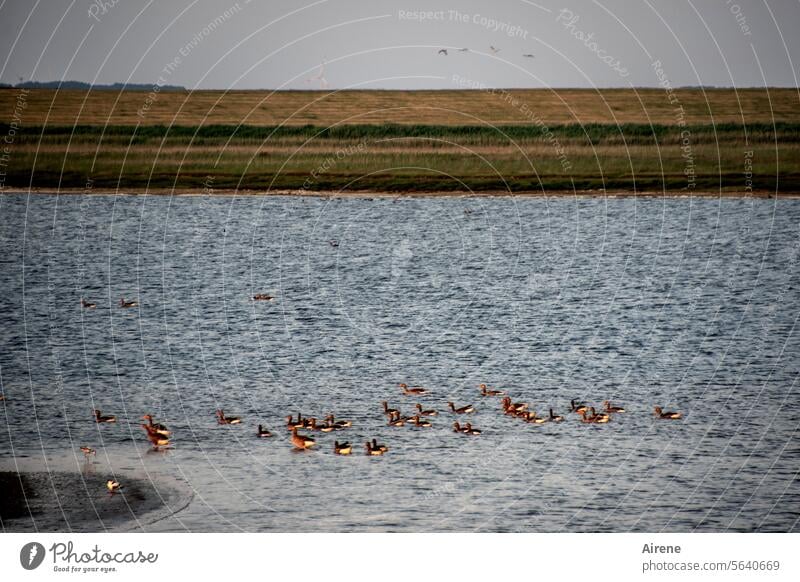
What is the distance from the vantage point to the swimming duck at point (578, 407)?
37.0 meters

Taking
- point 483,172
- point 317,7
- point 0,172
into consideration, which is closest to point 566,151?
point 483,172

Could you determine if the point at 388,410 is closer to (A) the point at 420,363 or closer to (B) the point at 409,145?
(A) the point at 420,363

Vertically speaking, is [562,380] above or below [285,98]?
below

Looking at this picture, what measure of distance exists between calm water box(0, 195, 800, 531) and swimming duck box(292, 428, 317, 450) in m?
0.29

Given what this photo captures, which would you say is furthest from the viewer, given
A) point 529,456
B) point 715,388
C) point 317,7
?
point 317,7

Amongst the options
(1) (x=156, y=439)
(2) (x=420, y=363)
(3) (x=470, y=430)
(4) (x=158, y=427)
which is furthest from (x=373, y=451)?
(2) (x=420, y=363)

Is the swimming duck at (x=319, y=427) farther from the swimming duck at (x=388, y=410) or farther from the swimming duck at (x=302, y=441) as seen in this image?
the swimming duck at (x=388, y=410)

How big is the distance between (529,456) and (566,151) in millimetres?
78666

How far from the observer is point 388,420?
3606 cm

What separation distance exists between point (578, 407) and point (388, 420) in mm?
5932

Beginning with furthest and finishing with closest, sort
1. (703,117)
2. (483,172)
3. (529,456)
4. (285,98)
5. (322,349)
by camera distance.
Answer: (285,98) → (703,117) → (483,172) → (322,349) → (529,456)

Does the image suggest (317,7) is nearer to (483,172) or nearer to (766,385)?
(483,172)

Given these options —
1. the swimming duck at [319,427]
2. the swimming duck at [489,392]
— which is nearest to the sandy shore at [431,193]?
the swimming duck at [489,392]

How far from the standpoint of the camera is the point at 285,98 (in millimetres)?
147625
